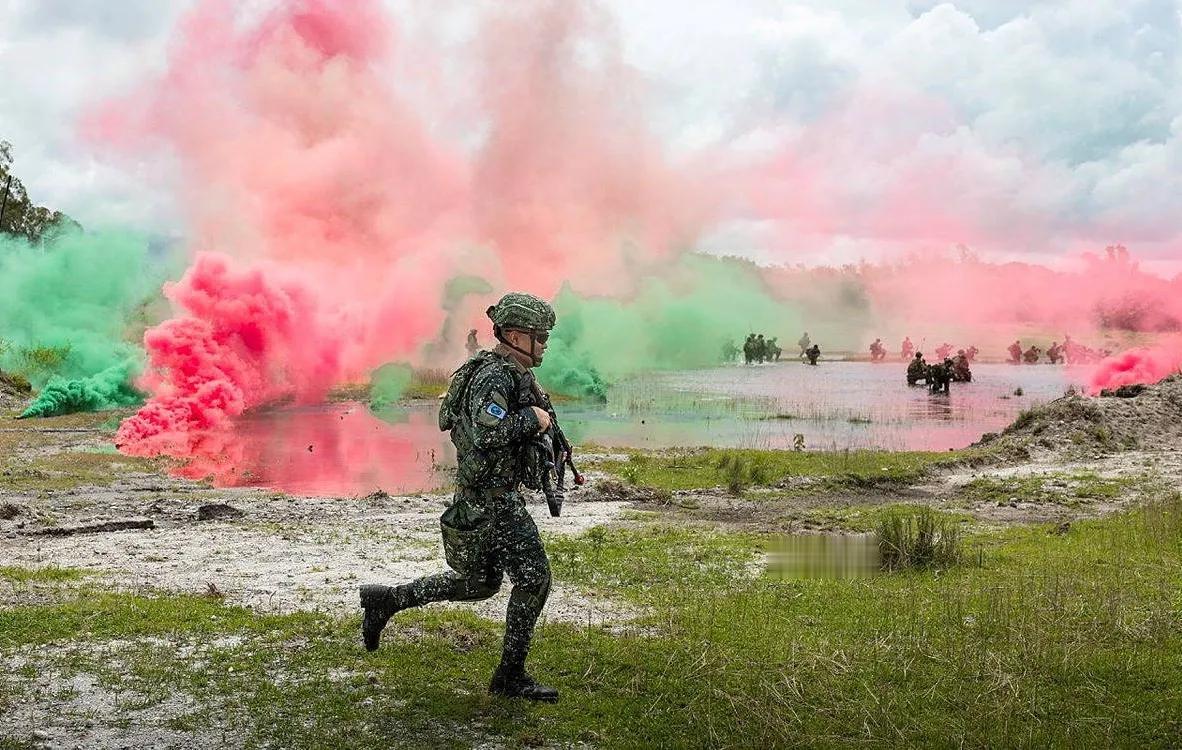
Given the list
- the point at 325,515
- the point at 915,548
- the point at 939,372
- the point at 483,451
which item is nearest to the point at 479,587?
the point at 483,451

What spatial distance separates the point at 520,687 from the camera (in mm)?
7602

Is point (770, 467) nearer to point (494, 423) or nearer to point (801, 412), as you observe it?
point (494, 423)

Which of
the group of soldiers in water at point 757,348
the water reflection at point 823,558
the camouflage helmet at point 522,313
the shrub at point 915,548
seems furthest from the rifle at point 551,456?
the group of soldiers in water at point 757,348

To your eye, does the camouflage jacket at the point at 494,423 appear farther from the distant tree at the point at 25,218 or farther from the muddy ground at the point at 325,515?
the distant tree at the point at 25,218

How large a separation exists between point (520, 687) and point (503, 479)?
5.22 feet

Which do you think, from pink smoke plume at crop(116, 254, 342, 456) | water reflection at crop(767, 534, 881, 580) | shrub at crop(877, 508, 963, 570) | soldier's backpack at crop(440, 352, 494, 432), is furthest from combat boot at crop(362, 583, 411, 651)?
pink smoke plume at crop(116, 254, 342, 456)

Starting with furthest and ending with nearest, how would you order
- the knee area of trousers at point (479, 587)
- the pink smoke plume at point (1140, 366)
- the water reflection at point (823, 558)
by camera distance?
the pink smoke plume at point (1140, 366)
the water reflection at point (823, 558)
the knee area of trousers at point (479, 587)

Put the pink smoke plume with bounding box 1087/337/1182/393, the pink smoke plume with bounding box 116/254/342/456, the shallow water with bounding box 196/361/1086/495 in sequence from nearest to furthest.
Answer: the shallow water with bounding box 196/361/1086/495, the pink smoke plume with bounding box 116/254/342/456, the pink smoke plume with bounding box 1087/337/1182/393

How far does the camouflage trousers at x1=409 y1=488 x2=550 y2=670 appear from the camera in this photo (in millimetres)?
7473

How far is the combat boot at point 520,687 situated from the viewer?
7.57 m

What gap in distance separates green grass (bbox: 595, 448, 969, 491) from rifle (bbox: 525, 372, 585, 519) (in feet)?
44.9

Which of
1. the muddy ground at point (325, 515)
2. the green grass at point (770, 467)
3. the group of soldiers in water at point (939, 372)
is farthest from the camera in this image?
the group of soldiers in water at point (939, 372)

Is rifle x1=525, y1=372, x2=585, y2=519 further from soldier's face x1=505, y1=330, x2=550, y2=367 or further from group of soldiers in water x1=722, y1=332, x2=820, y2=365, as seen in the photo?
group of soldiers in water x1=722, y1=332, x2=820, y2=365

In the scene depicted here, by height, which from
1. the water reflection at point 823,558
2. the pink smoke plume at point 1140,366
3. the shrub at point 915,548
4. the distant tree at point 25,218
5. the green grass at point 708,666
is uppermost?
the distant tree at point 25,218
